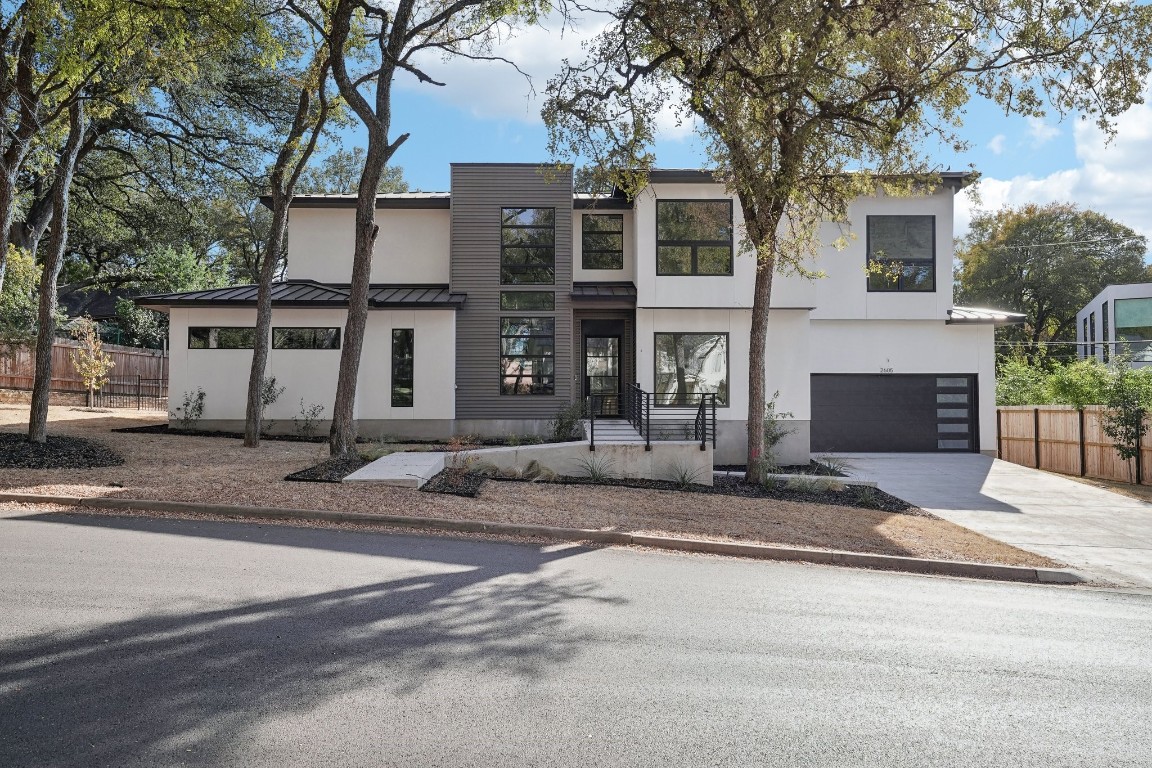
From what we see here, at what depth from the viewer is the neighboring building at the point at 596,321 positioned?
17984 mm

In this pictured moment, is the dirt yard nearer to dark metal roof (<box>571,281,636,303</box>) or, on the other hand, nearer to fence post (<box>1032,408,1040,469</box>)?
dark metal roof (<box>571,281,636,303</box>)

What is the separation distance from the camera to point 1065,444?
1875cm

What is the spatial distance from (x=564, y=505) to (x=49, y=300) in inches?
393

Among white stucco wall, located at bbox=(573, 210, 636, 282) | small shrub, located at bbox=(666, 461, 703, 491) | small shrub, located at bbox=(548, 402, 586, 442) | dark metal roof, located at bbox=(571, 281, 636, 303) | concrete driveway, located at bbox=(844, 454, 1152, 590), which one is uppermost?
white stucco wall, located at bbox=(573, 210, 636, 282)

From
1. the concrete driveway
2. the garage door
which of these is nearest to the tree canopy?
the garage door

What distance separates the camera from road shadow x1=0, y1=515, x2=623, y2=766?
3.35 metres

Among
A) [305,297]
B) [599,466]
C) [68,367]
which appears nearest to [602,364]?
[599,466]

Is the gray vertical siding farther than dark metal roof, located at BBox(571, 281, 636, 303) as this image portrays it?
Yes

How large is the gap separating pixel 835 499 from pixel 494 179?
1209 centimetres

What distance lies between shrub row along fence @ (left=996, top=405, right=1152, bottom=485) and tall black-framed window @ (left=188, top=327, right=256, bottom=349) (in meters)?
20.7

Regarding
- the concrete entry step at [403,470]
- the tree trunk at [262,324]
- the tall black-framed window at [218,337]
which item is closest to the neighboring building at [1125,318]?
the concrete entry step at [403,470]

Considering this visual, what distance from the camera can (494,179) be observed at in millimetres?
19453

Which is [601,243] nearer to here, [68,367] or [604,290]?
[604,290]

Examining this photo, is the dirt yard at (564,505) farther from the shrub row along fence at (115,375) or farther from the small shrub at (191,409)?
the shrub row along fence at (115,375)
